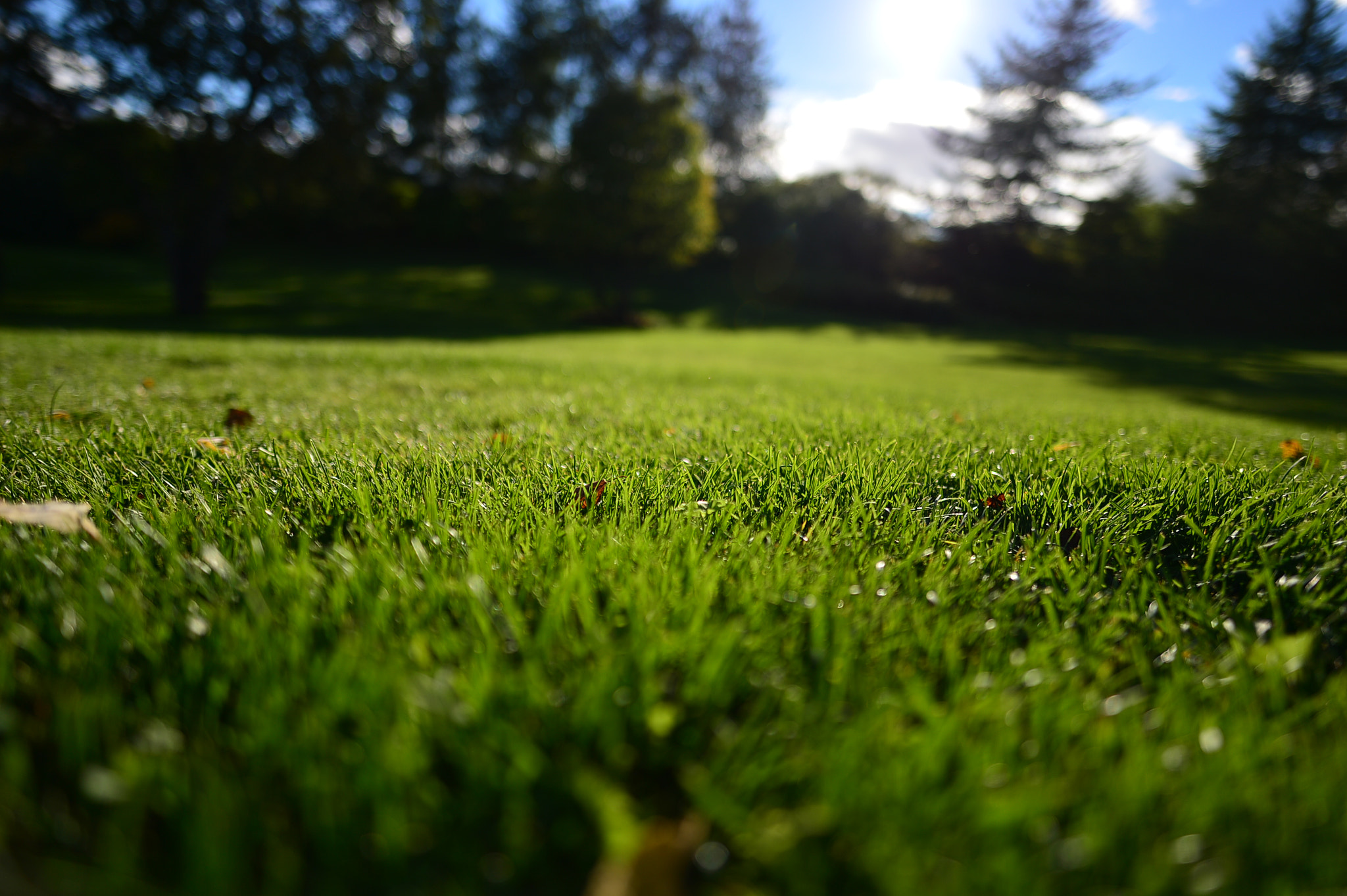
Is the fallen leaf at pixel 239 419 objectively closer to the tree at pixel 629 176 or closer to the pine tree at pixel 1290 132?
→ the tree at pixel 629 176

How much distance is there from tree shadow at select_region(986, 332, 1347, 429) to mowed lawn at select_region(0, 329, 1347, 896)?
27.2ft

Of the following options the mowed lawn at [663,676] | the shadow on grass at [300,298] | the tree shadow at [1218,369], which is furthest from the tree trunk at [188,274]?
the tree shadow at [1218,369]

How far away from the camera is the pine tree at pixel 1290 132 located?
3322 cm

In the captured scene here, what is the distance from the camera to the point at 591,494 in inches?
76.0

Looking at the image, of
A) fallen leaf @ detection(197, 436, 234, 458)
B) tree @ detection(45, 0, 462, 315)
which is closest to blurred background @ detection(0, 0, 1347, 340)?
tree @ detection(45, 0, 462, 315)

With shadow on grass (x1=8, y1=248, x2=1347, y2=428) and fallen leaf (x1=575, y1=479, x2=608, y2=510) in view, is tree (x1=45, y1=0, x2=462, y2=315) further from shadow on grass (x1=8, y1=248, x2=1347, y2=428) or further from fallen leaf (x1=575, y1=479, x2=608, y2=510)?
fallen leaf (x1=575, y1=479, x2=608, y2=510)

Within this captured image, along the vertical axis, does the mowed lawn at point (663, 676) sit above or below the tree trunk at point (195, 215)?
below

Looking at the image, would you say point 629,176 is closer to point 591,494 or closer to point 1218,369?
point 1218,369

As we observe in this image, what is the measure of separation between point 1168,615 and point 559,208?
25.1 m

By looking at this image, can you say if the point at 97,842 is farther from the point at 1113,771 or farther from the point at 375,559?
the point at 1113,771

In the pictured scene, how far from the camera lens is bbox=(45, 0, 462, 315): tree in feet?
51.0

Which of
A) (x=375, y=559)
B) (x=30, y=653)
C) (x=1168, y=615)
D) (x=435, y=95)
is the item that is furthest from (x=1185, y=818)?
(x=435, y=95)

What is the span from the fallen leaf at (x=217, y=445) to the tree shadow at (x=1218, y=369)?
396 inches

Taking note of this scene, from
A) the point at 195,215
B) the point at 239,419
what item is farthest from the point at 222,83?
the point at 239,419
